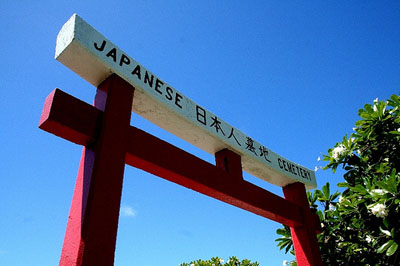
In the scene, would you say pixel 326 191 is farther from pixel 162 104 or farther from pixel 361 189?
pixel 162 104

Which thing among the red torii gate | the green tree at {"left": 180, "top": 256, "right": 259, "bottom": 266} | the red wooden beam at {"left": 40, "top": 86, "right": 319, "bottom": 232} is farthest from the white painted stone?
the green tree at {"left": 180, "top": 256, "right": 259, "bottom": 266}

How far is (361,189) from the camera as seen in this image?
355 centimetres

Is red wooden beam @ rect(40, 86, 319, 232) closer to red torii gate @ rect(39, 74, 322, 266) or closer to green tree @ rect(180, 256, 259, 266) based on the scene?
red torii gate @ rect(39, 74, 322, 266)

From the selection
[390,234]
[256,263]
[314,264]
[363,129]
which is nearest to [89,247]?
[314,264]

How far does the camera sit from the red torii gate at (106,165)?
149cm

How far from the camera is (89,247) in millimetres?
1426

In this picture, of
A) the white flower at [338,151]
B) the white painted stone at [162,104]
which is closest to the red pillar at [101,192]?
the white painted stone at [162,104]

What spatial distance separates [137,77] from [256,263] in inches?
475

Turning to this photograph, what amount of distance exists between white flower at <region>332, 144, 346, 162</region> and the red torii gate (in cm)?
225

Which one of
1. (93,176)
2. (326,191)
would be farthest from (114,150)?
(326,191)

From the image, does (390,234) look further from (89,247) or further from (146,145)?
(89,247)

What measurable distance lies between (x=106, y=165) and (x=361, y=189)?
3.32 meters

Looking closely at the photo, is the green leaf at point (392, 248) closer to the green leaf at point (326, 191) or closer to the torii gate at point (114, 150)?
the torii gate at point (114, 150)

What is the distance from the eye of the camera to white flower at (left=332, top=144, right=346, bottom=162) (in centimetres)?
432
